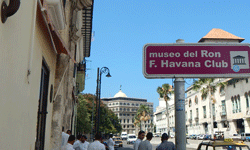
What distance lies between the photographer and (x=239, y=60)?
10.3 ft

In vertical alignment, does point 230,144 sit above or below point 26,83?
below

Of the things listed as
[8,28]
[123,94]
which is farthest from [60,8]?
[123,94]

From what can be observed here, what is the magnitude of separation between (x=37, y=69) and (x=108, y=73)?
2024cm

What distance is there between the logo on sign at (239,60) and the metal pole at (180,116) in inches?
24.8

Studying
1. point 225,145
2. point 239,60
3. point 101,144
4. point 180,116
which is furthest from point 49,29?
point 225,145

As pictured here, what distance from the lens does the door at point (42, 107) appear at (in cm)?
694

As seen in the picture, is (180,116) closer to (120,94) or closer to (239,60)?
(239,60)

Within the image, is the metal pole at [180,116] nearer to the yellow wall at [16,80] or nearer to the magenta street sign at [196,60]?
the magenta street sign at [196,60]

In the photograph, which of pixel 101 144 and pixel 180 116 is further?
pixel 101 144

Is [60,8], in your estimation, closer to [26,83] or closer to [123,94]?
[26,83]

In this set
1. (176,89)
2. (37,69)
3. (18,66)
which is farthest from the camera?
(37,69)

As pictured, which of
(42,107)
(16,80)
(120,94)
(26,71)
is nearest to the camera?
(16,80)

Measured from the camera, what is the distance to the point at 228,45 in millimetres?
3180

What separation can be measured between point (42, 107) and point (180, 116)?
524 cm
